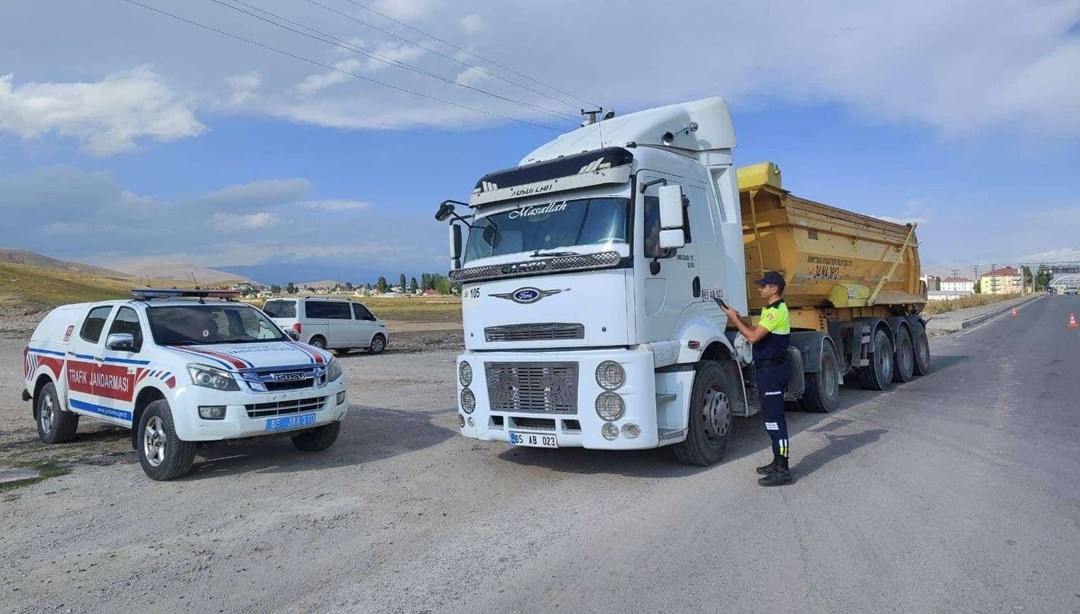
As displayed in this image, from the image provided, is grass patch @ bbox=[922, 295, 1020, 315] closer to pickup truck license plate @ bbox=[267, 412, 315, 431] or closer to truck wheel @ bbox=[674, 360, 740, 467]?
truck wheel @ bbox=[674, 360, 740, 467]

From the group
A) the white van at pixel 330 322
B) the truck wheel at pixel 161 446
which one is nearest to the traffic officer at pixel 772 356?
the truck wheel at pixel 161 446

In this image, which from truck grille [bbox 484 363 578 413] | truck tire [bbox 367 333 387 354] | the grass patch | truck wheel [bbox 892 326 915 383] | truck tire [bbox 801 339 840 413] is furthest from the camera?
the grass patch

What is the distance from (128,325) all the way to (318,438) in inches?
95.6

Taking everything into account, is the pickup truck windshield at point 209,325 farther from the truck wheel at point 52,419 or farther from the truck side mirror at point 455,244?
the truck side mirror at point 455,244

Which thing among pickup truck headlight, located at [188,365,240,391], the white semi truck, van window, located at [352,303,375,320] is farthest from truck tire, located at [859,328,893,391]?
van window, located at [352,303,375,320]

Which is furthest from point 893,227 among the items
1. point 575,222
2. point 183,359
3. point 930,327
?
point 930,327

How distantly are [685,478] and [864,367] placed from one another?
7.26m

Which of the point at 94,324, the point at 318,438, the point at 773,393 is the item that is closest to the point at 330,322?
the point at 94,324

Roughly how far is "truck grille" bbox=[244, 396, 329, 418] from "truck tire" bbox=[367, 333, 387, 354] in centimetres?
1781

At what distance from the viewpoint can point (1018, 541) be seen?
4.84 m

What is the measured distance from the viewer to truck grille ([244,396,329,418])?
719cm

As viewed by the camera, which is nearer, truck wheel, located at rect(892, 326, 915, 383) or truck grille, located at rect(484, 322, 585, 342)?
truck grille, located at rect(484, 322, 585, 342)

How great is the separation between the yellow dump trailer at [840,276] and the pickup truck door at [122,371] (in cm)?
682

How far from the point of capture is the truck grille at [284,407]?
7191 millimetres
